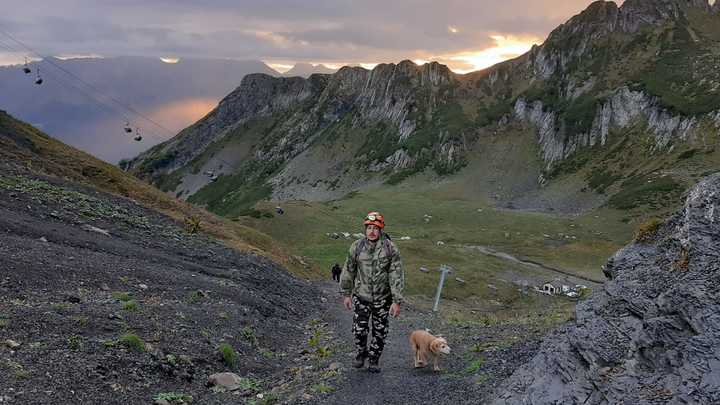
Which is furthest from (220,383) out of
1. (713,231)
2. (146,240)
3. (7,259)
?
(146,240)

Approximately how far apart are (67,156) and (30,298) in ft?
123

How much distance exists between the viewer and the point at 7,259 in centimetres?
1712

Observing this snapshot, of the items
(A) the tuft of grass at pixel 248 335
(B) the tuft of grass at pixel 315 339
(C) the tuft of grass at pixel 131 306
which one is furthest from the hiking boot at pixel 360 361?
(C) the tuft of grass at pixel 131 306

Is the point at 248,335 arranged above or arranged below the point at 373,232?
below

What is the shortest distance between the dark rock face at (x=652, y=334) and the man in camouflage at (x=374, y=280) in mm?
3403

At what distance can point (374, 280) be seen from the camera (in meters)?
12.2

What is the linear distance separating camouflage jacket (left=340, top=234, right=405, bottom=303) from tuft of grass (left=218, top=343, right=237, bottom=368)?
5.17m

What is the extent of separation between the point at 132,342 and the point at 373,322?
6.33m

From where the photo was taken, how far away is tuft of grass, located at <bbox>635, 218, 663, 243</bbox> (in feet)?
34.9

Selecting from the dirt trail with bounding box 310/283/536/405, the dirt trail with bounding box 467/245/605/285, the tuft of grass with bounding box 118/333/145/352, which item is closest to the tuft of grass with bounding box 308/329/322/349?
the dirt trail with bounding box 310/283/536/405

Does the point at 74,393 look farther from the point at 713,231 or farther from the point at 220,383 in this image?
the point at 713,231

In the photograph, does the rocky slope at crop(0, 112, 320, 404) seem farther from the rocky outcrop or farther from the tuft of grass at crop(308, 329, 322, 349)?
the rocky outcrop

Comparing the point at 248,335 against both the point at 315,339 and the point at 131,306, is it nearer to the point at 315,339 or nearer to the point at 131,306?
the point at 315,339

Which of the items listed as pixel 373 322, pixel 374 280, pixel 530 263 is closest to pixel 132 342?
pixel 373 322
